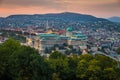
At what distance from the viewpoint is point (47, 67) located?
601 centimetres

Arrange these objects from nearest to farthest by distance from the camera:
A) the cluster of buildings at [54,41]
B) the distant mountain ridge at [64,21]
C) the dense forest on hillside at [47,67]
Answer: the dense forest on hillside at [47,67], the cluster of buildings at [54,41], the distant mountain ridge at [64,21]

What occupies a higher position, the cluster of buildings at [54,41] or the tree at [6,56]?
the tree at [6,56]

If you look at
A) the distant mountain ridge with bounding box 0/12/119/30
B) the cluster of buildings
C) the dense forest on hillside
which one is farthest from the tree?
the distant mountain ridge with bounding box 0/12/119/30

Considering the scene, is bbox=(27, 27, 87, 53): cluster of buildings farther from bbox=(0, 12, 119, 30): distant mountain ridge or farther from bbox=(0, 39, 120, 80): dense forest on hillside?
bbox=(0, 39, 120, 80): dense forest on hillside

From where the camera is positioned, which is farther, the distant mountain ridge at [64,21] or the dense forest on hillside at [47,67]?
the distant mountain ridge at [64,21]

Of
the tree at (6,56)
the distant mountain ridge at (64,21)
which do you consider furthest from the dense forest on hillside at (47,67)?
the distant mountain ridge at (64,21)

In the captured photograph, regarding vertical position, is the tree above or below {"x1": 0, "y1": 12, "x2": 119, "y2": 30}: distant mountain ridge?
above

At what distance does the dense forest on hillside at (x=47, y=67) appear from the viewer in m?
5.90

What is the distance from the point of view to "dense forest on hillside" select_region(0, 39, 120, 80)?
5902mm

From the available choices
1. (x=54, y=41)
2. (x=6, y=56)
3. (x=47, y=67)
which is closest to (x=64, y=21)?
(x=54, y=41)

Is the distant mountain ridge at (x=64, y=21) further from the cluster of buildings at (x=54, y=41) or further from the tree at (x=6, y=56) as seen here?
the tree at (x=6, y=56)

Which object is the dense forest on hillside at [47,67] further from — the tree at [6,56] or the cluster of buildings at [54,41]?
the cluster of buildings at [54,41]

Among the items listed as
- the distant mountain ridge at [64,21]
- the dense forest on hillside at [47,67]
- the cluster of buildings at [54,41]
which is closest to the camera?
the dense forest on hillside at [47,67]

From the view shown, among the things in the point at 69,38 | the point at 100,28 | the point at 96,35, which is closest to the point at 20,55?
the point at 69,38
